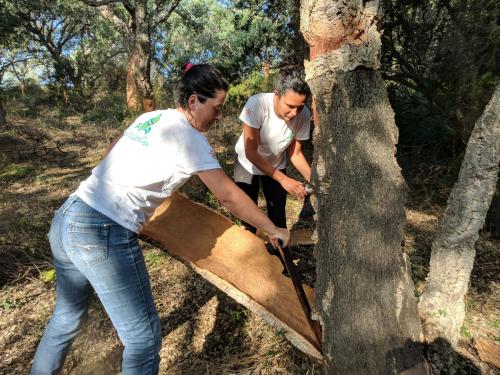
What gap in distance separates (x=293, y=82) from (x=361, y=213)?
1.01 meters

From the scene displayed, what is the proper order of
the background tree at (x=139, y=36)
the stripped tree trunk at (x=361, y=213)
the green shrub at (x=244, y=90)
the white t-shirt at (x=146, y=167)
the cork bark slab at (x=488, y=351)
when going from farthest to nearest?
the green shrub at (x=244, y=90)
the background tree at (x=139, y=36)
the cork bark slab at (x=488, y=351)
the stripped tree trunk at (x=361, y=213)
the white t-shirt at (x=146, y=167)

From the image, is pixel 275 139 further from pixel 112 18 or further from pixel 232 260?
pixel 112 18

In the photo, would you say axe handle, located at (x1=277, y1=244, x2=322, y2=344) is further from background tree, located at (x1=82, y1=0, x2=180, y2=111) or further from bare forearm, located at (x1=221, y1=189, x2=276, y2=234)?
background tree, located at (x1=82, y1=0, x2=180, y2=111)

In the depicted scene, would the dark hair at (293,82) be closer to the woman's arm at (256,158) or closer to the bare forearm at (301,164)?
the woman's arm at (256,158)

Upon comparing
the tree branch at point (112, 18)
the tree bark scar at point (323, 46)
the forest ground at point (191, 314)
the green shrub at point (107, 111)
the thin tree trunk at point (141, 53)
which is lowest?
the forest ground at point (191, 314)

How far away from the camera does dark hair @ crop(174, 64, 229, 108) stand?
5.74 feet

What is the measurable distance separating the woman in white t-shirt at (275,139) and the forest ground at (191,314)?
0.80 meters

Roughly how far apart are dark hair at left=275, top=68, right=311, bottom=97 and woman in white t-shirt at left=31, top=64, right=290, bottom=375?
Result: 698 mm

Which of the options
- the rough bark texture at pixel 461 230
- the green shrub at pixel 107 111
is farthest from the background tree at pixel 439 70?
the green shrub at pixel 107 111

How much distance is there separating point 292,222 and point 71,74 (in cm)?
1742

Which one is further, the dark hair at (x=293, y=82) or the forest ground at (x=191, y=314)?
the forest ground at (x=191, y=314)

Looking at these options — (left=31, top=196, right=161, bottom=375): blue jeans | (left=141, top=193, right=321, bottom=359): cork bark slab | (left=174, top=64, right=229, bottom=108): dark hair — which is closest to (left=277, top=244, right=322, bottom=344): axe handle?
(left=141, top=193, right=321, bottom=359): cork bark slab

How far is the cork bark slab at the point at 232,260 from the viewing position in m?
2.02

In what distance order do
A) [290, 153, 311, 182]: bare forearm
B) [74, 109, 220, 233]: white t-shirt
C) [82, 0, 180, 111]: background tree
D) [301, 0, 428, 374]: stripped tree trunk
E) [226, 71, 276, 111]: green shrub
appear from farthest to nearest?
[226, 71, 276, 111]: green shrub → [82, 0, 180, 111]: background tree → [290, 153, 311, 182]: bare forearm → [301, 0, 428, 374]: stripped tree trunk → [74, 109, 220, 233]: white t-shirt
